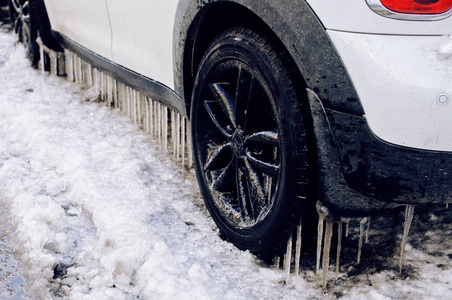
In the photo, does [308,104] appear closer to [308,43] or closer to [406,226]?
[308,43]

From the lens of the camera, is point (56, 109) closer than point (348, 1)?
No

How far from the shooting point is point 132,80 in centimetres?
308

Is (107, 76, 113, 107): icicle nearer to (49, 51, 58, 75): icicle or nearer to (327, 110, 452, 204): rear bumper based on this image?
(49, 51, 58, 75): icicle

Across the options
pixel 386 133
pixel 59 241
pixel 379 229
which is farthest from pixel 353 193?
pixel 59 241

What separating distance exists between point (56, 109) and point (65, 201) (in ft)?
5.20

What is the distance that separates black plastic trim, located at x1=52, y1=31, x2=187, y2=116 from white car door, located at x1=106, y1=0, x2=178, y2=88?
3cm

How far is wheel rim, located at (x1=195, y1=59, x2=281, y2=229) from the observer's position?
6.57 feet

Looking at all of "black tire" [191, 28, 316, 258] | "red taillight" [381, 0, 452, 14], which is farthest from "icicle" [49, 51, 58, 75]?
"red taillight" [381, 0, 452, 14]

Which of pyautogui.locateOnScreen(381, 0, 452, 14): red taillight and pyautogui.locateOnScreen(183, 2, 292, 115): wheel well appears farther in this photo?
pyautogui.locateOnScreen(183, 2, 292, 115): wheel well

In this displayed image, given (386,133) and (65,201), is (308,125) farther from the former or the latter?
(65,201)

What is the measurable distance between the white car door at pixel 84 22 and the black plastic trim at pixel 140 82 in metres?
0.05

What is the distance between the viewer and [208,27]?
230cm

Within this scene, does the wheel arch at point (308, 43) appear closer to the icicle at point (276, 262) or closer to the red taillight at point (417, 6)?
the red taillight at point (417, 6)

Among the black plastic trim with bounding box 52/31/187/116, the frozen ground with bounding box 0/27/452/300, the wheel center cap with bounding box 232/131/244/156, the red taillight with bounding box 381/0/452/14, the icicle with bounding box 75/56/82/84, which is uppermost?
the red taillight with bounding box 381/0/452/14
